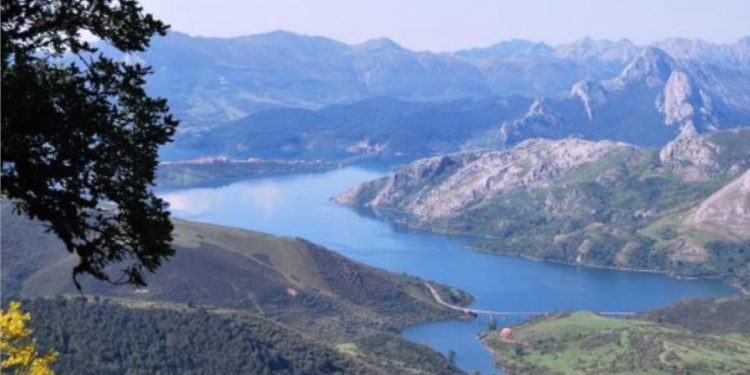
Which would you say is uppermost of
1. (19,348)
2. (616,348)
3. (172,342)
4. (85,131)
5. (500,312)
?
(85,131)

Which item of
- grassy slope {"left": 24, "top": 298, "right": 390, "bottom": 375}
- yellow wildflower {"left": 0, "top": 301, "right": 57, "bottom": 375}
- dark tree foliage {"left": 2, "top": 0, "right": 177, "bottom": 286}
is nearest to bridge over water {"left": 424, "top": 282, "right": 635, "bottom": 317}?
grassy slope {"left": 24, "top": 298, "right": 390, "bottom": 375}

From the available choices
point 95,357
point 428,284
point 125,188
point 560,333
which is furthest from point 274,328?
point 125,188

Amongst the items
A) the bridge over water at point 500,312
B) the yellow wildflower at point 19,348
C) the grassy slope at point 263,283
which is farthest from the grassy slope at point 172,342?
Result: the yellow wildflower at point 19,348

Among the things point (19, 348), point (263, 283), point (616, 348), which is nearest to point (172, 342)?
point (263, 283)

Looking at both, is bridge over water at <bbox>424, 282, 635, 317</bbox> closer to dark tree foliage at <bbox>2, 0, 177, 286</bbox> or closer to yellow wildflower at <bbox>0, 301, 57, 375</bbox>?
dark tree foliage at <bbox>2, 0, 177, 286</bbox>

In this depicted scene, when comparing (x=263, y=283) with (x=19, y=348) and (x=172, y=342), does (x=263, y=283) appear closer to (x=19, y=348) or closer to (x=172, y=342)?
(x=172, y=342)

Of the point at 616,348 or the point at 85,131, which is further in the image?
the point at 616,348

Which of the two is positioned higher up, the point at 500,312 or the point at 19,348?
the point at 19,348

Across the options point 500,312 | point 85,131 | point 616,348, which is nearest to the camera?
point 85,131
